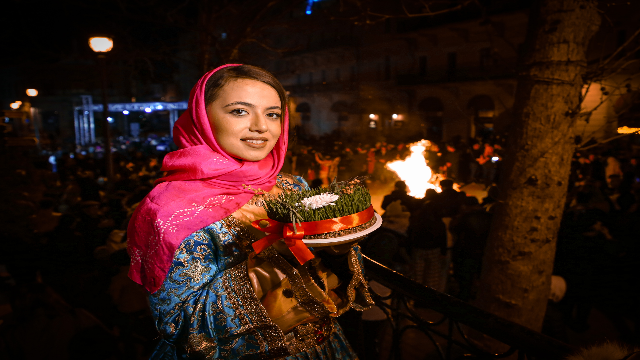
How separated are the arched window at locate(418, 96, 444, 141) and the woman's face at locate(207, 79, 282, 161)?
25495 mm

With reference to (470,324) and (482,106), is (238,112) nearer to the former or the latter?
(470,324)

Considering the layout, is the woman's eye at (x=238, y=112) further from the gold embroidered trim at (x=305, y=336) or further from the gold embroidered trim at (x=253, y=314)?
the gold embroidered trim at (x=305, y=336)

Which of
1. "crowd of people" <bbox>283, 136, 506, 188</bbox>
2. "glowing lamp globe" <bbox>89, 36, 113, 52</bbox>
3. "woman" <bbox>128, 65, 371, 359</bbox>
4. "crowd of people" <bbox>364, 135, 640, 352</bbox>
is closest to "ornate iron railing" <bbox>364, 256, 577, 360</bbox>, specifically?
"woman" <bbox>128, 65, 371, 359</bbox>

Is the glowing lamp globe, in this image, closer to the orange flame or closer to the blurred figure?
the blurred figure

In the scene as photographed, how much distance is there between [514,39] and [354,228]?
24237 millimetres

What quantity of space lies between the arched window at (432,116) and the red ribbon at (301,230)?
85.1ft

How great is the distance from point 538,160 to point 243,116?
212cm

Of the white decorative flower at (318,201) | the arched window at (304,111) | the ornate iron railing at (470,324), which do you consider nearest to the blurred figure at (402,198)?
the ornate iron railing at (470,324)

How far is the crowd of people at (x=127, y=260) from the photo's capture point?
298 centimetres

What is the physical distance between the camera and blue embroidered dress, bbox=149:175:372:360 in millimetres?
1506

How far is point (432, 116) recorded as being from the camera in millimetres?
26969

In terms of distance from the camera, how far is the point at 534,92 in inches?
107

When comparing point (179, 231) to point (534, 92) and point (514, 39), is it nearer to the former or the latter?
point (534, 92)

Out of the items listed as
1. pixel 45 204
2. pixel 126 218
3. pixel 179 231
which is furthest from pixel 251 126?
pixel 45 204
